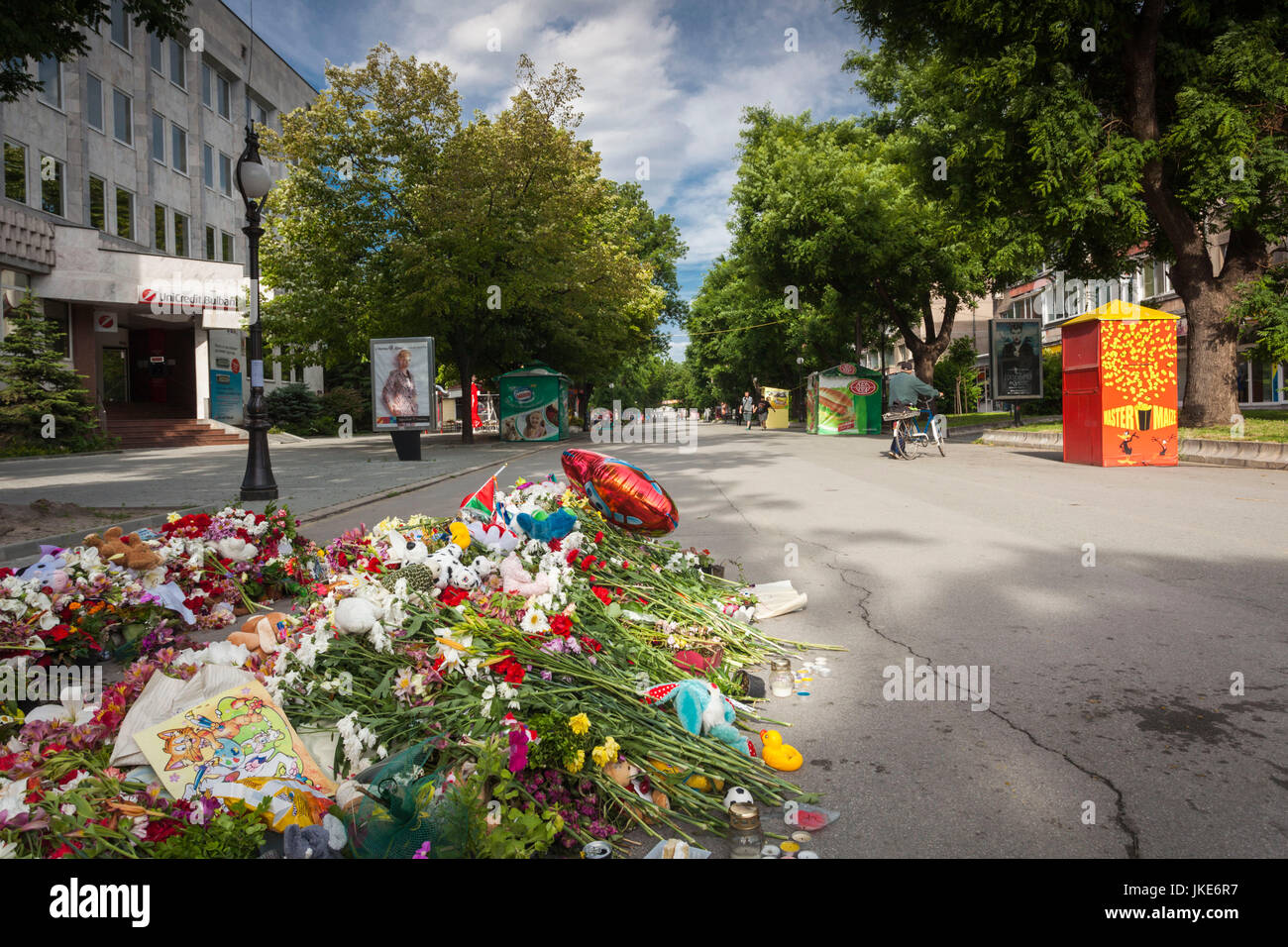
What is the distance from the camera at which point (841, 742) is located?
3.35 meters

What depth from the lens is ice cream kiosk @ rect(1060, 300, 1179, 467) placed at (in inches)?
593

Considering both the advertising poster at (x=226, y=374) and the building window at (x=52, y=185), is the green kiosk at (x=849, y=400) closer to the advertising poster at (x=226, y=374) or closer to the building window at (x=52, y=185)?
the advertising poster at (x=226, y=374)

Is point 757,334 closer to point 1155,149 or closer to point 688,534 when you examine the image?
point 1155,149

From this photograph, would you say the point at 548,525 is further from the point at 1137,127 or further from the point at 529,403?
the point at 529,403

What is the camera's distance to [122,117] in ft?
→ 108

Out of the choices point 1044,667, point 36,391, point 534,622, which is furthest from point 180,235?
point 1044,667

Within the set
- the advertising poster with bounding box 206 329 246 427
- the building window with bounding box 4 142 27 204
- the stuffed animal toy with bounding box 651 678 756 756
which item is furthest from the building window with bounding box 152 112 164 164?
the stuffed animal toy with bounding box 651 678 756 756

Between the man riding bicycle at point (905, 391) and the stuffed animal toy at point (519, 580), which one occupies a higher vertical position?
the man riding bicycle at point (905, 391)

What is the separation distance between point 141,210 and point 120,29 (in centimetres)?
683

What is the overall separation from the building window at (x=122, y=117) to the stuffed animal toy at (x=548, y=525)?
3641cm

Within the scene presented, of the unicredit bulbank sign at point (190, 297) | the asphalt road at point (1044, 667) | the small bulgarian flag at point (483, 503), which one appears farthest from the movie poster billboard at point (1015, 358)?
the unicredit bulbank sign at point (190, 297)

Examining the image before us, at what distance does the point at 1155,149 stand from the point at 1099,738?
59.7 feet

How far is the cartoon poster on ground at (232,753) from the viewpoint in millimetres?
2510

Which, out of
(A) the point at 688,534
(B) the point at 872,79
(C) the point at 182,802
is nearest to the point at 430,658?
(C) the point at 182,802
